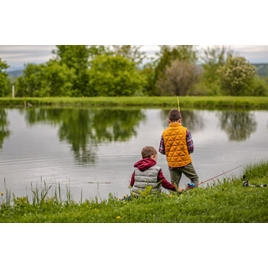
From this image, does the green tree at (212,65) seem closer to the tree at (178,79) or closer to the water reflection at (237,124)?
the tree at (178,79)

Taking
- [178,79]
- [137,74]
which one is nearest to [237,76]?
[178,79]

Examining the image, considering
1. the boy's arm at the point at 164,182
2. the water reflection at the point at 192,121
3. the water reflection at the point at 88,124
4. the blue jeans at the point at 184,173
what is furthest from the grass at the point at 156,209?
the water reflection at the point at 192,121

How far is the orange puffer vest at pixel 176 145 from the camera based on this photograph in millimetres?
8016

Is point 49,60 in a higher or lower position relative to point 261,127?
higher

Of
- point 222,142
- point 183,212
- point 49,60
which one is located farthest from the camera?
point 222,142

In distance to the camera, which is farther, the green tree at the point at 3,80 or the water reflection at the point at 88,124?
the water reflection at the point at 88,124

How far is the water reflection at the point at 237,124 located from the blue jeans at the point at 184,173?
1.97 metres

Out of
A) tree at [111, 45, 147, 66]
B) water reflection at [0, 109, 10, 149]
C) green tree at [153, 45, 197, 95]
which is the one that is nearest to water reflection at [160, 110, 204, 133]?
green tree at [153, 45, 197, 95]

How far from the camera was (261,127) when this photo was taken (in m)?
9.84
